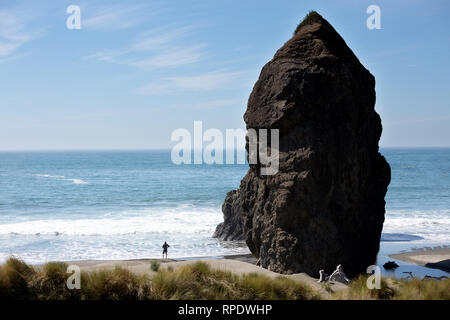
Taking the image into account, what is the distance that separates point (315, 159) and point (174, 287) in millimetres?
7117

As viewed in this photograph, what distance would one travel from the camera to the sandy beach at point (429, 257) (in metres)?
19.4

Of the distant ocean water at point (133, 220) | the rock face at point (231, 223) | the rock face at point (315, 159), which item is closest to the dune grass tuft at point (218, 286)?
the rock face at point (315, 159)

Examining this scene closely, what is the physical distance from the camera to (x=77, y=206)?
43.3 metres

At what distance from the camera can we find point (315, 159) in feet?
46.5

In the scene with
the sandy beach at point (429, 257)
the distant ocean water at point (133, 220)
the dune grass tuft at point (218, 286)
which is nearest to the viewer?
the dune grass tuft at point (218, 286)

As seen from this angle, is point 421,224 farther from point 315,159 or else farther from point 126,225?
point 126,225

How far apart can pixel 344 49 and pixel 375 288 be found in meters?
9.22

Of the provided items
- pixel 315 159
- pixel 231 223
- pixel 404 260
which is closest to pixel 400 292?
pixel 315 159

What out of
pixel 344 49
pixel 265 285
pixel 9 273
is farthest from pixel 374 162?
pixel 9 273

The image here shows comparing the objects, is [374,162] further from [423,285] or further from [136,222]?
[136,222]

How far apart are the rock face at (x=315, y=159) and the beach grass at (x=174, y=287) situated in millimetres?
4635

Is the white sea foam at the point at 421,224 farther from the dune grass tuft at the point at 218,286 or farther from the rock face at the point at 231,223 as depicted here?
the dune grass tuft at the point at 218,286

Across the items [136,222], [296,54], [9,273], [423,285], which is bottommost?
[136,222]
